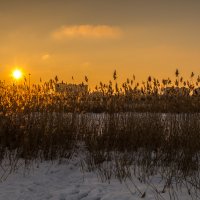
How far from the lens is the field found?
188 inches

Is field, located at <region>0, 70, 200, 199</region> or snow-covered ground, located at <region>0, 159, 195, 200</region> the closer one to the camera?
snow-covered ground, located at <region>0, 159, 195, 200</region>

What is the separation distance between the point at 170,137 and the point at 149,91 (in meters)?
1.19

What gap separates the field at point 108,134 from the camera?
4.78m

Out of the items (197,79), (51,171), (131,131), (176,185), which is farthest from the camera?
(197,79)

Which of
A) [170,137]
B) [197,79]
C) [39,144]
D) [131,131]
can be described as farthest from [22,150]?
[197,79]

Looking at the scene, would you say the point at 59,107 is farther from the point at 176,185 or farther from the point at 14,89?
the point at 176,185

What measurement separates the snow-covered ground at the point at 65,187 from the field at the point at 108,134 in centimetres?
6

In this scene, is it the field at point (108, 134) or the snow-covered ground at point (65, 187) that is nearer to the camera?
the snow-covered ground at point (65, 187)

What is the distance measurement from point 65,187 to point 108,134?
1.81 metres

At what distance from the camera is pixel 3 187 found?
4.39 m

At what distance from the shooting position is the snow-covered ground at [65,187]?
12.7 feet

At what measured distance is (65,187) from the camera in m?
4.37

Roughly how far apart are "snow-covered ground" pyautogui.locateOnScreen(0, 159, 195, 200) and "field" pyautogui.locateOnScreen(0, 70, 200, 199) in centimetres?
6

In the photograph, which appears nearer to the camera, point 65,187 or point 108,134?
point 65,187
